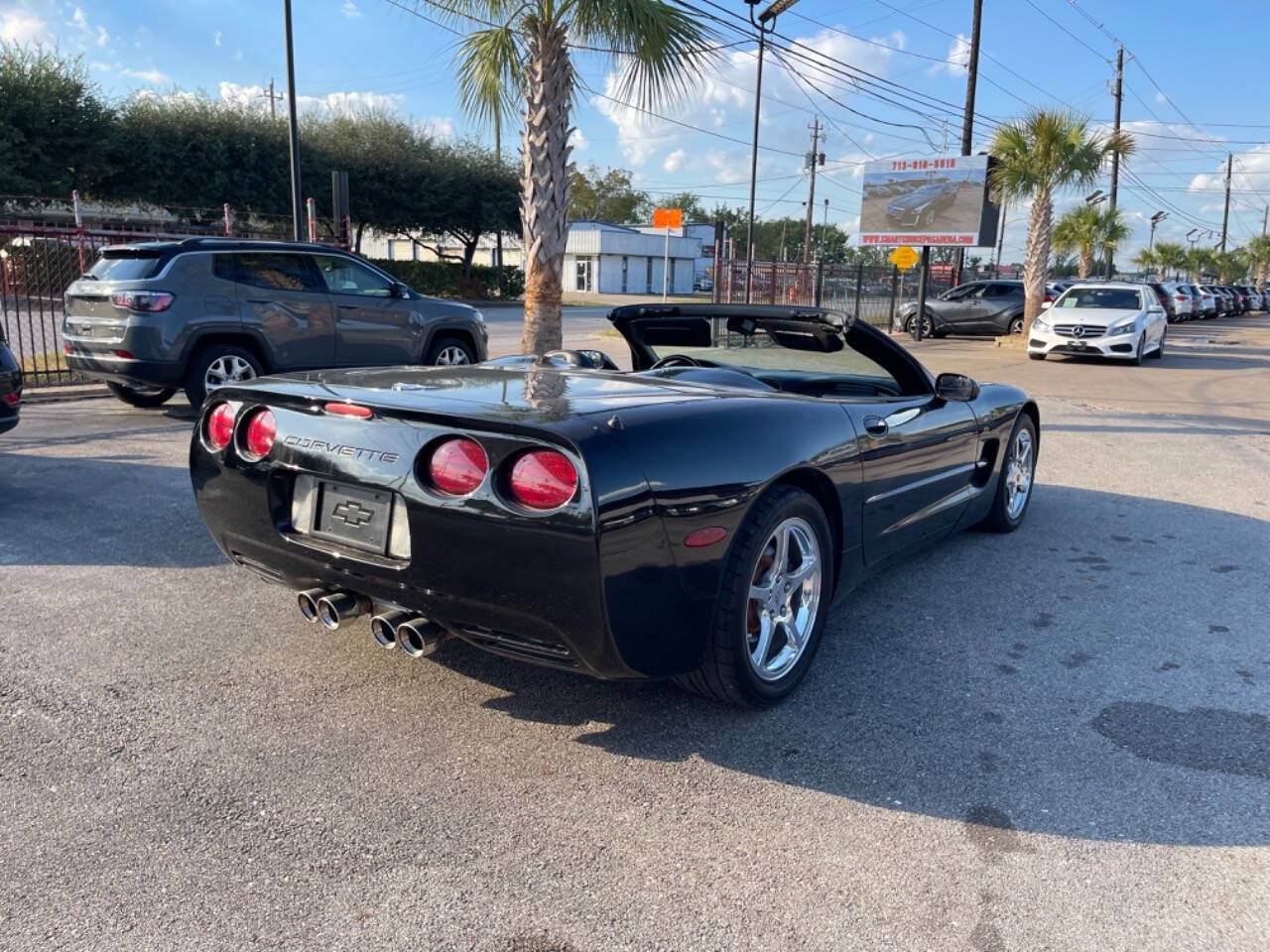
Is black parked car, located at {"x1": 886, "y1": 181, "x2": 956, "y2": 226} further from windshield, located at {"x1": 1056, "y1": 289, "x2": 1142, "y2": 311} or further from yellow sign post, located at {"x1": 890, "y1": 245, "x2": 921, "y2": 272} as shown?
windshield, located at {"x1": 1056, "y1": 289, "x2": 1142, "y2": 311}

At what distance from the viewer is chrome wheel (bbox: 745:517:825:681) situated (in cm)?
333

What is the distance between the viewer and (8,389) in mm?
6012

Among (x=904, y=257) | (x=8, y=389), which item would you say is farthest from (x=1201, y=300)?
(x=8, y=389)

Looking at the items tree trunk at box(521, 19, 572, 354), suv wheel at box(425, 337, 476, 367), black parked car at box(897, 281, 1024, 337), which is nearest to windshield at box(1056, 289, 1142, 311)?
black parked car at box(897, 281, 1024, 337)

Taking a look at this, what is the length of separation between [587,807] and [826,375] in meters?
2.44

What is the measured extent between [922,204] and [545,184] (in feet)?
62.0

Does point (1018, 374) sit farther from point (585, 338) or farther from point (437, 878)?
point (437, 878)

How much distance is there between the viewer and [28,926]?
2232mm

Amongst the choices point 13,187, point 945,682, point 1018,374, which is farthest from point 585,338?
point 945,682

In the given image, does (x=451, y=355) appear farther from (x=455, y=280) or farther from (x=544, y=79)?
(x=455, y=280)

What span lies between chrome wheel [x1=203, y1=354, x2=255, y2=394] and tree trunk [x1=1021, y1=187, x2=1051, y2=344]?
1898 cm

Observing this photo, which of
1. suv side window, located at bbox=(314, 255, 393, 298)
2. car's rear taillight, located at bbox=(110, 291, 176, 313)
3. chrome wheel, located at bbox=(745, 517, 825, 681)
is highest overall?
suv side window, located at bbox=(314, 255, 393, 298)

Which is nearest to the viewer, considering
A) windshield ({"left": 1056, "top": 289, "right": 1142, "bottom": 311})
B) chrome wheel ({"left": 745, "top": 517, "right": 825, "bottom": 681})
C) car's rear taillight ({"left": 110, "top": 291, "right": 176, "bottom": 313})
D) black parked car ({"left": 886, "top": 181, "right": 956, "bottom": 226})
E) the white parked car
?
chrome wheel ({"left": 745, "top": 517, "right": 825, "bottom": 681})

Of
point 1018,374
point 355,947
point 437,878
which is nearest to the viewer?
point 355,947
